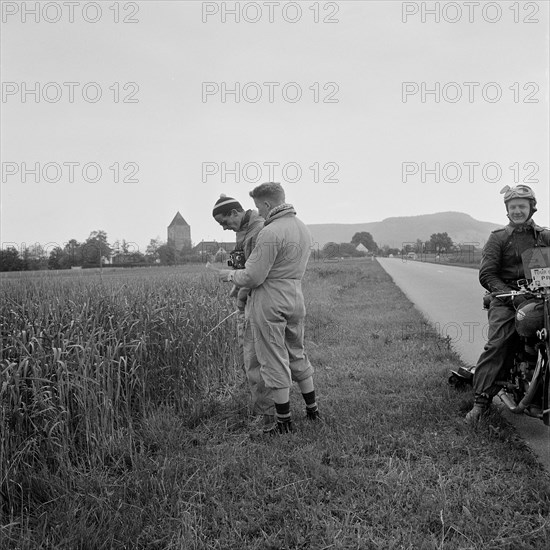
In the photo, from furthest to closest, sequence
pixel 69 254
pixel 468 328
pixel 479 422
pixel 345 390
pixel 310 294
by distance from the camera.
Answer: pixel 69 254
pixel 310 294
pixel 468 328
pixel 345 390
pixel 479 422

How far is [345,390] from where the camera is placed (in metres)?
4.75

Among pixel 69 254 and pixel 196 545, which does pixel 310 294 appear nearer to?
pixel 69 254

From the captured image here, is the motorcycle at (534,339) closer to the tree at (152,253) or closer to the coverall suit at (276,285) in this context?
the coverall suit at (276,285)

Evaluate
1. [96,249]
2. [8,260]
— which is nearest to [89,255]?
[96,249]

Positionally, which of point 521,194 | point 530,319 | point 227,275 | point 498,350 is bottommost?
point 498,350

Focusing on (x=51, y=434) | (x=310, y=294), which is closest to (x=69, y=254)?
(x=310, y=294)

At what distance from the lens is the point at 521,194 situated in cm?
364

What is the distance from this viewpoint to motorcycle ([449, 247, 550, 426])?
324cm

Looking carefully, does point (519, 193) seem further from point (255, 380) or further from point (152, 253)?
point (152, 253)

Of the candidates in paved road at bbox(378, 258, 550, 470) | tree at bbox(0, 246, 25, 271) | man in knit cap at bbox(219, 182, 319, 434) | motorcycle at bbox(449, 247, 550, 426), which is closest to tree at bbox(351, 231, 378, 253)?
paved road at bbox(378, 258, 550, 470)

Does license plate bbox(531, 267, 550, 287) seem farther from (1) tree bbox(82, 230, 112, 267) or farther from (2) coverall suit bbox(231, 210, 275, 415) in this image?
(1) tree bbox(82, 230, 112, 267)

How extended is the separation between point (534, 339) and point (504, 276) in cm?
65

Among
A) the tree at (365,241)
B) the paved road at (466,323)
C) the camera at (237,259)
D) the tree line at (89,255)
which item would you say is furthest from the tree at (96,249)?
the tree at (365,241)

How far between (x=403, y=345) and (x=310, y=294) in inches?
293
